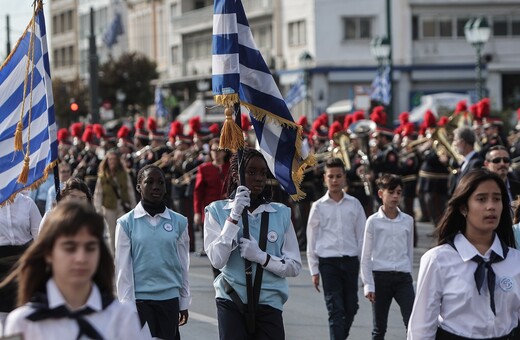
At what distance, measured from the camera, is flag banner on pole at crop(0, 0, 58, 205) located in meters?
9.71

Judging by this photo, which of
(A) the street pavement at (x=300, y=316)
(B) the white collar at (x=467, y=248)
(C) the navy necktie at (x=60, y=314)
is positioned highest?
(B) the white collar at (x=467, y=248)

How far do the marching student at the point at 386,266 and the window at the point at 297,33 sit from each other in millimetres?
48145

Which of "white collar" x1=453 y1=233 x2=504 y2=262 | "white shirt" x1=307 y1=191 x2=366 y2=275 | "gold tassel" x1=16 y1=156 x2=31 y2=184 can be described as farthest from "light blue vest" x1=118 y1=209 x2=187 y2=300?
→ "white collar" x1=453 y1=233 x2=504 y2=262

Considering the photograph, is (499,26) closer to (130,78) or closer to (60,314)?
(130,78)

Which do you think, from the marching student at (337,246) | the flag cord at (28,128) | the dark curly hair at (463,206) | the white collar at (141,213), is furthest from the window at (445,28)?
the dark curly hair at (463,206)

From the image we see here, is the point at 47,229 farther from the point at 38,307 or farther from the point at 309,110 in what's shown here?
the point at 309,110

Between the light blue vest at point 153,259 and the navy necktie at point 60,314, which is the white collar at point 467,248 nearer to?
the navy necktie at point 60,314

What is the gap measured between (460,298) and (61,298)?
6.67ft

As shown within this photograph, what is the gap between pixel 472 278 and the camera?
5.81 meters

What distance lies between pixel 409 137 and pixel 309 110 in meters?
30.2

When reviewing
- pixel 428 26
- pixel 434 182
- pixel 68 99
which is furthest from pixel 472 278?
pixel 68 99

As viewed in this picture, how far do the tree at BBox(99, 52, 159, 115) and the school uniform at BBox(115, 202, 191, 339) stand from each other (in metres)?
65.9

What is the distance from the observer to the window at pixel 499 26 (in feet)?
192

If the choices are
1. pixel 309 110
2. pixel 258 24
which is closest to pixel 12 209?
pixel 309 110
